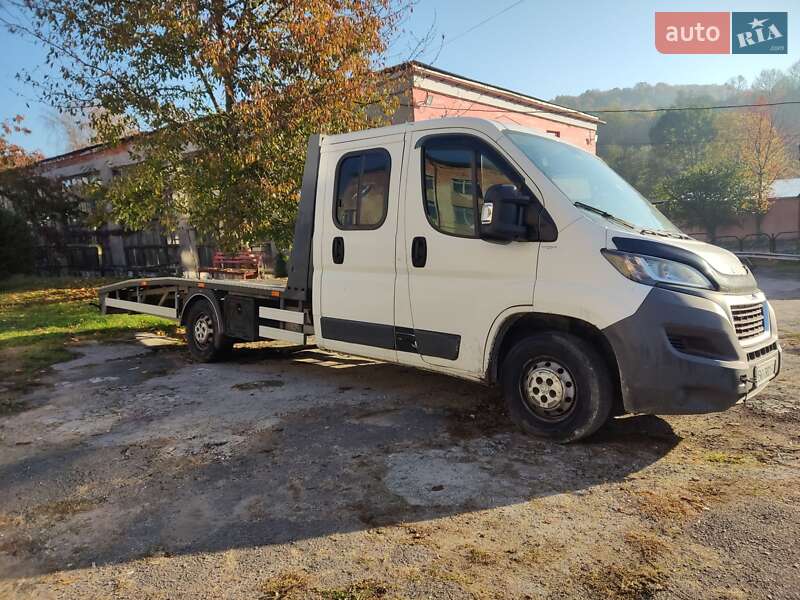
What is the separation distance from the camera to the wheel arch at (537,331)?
3.73 meters

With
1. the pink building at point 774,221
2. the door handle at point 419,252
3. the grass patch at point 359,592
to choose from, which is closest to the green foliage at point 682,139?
the pink building at point 774,221

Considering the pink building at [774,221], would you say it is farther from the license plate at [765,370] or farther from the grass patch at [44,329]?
the license plate at [765,370]

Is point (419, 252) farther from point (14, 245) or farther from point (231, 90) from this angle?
point (14, 245)

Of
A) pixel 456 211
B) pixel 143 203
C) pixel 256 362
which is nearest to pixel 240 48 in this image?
pixel 143 203

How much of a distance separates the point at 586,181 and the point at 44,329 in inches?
379

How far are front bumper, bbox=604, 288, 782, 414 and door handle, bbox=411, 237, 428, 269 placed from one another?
1.63 meters

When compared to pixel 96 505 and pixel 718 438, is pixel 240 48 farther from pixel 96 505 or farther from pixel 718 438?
pixel 718 438

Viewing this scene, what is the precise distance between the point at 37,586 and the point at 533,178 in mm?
3657

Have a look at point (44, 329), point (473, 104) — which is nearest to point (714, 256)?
point (44, 329)

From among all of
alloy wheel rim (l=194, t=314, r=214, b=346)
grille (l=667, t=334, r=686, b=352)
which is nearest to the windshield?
grille (l=667, t=334, r=686, b=352)

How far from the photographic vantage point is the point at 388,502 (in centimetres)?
312

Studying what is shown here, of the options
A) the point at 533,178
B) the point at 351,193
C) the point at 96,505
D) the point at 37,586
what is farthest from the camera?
the point at 351,193

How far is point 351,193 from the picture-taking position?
5039 mm

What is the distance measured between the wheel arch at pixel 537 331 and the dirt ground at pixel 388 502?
49 cm
